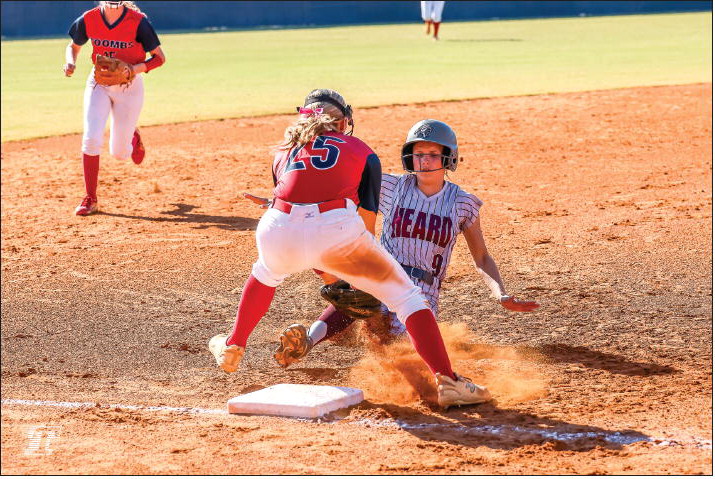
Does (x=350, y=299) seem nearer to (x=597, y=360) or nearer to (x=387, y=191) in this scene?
(x=387, y=191)

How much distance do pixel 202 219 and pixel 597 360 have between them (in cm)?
442

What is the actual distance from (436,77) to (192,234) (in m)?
10.7

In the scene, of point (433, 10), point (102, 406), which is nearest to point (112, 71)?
point (102, 406)

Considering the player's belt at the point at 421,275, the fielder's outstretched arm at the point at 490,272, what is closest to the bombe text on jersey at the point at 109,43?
the player's belt at the point at 421,275

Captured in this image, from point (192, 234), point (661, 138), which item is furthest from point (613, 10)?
point (192, 234)

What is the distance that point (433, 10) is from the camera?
27.8 metres

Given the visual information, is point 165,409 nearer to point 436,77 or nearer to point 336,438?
point 336,438

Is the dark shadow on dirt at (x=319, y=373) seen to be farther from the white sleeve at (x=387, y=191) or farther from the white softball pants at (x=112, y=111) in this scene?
the white softball pants at (x=112, y=111)

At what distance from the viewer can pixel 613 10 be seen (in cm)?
4112

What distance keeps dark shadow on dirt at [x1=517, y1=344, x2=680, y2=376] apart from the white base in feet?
3.87

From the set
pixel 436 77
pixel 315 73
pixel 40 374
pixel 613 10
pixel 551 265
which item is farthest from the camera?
pixel 613 10

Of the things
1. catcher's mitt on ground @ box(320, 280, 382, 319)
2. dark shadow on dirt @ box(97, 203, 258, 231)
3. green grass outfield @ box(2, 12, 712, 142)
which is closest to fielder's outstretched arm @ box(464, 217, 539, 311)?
catcher's mitt on ground @ box(320, 280, 382, 319)

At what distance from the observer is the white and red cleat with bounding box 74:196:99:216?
879 centimetres

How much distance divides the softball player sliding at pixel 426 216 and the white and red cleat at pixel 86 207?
4.30m
